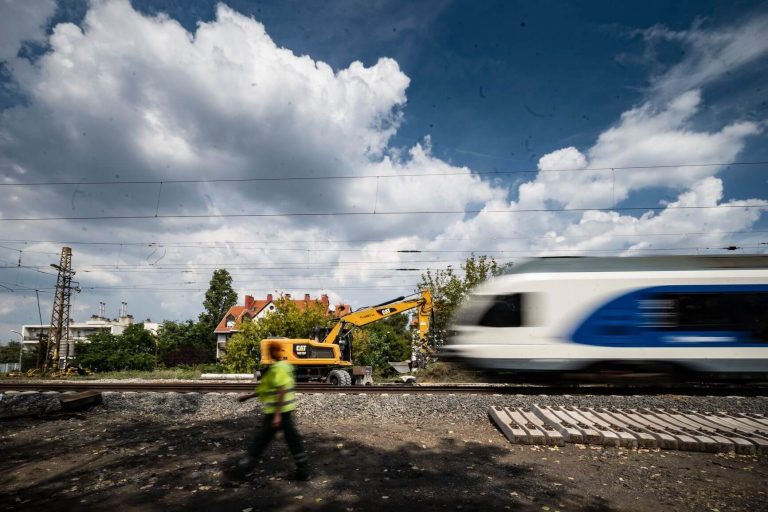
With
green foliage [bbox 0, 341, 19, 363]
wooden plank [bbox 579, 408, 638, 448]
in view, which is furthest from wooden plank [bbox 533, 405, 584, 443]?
green foliage [bbox 0, 341, 19, 363]

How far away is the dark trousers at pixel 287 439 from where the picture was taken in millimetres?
5281

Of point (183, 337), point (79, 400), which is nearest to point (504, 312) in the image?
point (79, 400)

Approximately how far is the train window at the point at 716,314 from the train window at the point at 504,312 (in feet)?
6.52

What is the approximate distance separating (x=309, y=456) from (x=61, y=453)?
4.19 m

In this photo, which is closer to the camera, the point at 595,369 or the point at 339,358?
the point at 595,369

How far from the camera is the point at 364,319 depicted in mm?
16672

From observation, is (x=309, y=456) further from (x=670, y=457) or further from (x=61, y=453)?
(x=670, y=457)

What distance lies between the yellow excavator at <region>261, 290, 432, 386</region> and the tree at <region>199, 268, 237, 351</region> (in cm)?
4446

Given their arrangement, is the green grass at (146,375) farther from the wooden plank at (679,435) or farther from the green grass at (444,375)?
the wooden plank at (679,435)

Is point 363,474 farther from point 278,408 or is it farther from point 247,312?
point 247,312

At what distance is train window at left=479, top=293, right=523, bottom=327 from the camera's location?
19.8 feet

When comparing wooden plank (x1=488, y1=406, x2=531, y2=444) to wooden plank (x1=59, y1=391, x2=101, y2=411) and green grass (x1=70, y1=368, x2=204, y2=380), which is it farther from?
green grass (x1=70, y1=368, x2=204, y2=380)

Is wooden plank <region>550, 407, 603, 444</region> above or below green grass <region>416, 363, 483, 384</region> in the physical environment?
above

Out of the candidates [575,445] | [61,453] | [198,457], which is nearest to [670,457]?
[575,445]
